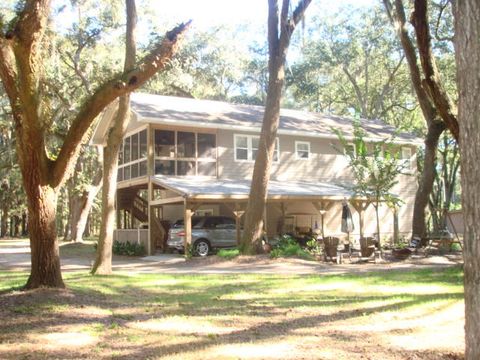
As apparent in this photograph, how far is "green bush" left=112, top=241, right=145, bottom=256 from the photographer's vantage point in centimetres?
2250

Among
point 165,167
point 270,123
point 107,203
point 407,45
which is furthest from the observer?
point 165,167

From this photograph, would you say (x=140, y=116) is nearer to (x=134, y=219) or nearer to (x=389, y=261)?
(x=134, y=219)

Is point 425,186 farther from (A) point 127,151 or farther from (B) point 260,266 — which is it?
(A) point 127,151

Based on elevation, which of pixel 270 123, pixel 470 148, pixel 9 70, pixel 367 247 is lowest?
pixel 367 247

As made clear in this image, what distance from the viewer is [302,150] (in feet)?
84.6

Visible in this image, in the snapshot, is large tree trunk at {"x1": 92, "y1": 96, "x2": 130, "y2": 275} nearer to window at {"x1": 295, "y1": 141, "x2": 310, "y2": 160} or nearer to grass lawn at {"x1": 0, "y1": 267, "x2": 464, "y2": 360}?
grass lawn at {"x1": 0, "y1": 267, "x2": 464, "y2": 360}

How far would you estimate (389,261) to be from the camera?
1795 centimetres

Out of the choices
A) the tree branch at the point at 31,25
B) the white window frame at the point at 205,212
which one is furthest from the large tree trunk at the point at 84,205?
the tree branch at the point at 31,25

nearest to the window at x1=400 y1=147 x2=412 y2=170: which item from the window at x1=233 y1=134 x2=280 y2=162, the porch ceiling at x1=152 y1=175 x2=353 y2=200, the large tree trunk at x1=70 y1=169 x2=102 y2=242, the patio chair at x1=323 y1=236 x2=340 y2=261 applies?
the porch ceiling at x1=152 y1=175 x2=353 y2=200

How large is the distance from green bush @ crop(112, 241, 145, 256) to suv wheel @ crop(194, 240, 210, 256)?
2.86m

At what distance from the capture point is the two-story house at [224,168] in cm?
2161

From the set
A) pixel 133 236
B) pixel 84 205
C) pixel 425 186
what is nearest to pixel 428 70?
pixel 425 186

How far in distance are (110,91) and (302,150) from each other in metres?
18.3

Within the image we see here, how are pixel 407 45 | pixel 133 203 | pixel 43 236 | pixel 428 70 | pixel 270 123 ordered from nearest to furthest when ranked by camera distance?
pixel 43 236 → pixel 428 70 → pixel 407 45 → pixel 270 123 → pixel 133 203
